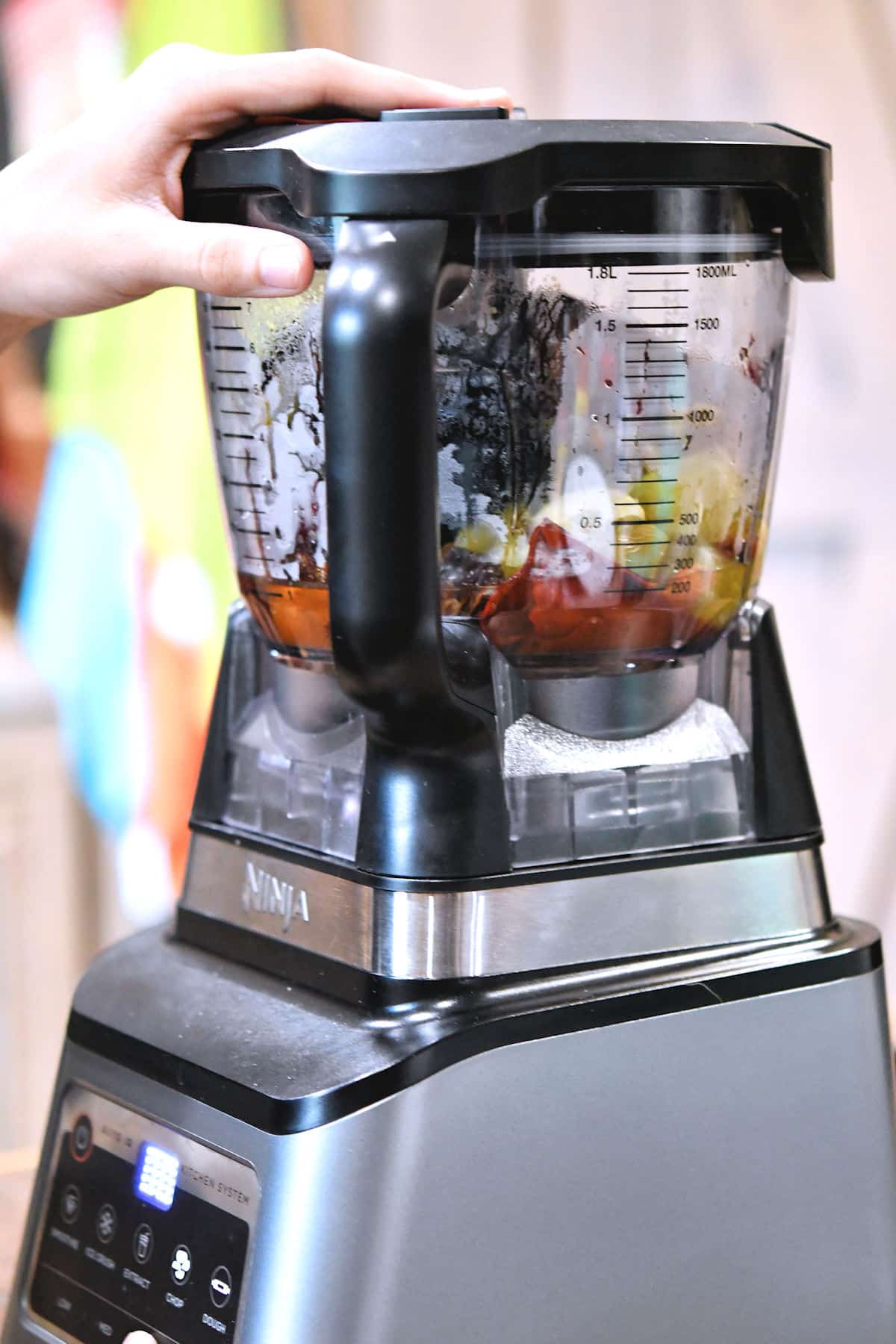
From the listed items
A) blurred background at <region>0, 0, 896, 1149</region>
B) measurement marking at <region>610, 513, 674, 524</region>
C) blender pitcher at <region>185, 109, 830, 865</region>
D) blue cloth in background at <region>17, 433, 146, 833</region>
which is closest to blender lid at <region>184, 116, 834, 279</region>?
blender pitcher at <region>185, 109, 830, 865</region>

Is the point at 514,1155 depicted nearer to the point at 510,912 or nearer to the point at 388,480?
the point at 510,912

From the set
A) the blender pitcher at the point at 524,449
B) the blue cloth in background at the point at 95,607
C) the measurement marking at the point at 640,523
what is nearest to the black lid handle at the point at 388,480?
the blender pitcher at the point at 524,449

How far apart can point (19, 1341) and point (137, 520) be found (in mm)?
1692

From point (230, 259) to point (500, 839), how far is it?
26 cm

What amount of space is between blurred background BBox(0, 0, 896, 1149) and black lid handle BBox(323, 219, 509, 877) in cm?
159

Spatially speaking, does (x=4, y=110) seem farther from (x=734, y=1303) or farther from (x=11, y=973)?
(x=734, y=1303)

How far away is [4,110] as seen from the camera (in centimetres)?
224

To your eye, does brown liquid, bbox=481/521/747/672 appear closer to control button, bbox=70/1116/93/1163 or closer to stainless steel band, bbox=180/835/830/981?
stainless steel band, bbox=180/835/830/981

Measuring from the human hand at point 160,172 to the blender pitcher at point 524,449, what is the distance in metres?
0.02

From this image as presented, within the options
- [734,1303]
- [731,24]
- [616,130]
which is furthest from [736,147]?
[731,24]

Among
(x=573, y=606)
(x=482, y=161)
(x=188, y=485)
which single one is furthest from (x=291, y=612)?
(x=188, y=485)

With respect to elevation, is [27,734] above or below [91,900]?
above

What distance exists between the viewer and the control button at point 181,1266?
0.67 m

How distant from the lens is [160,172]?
0.71 m
